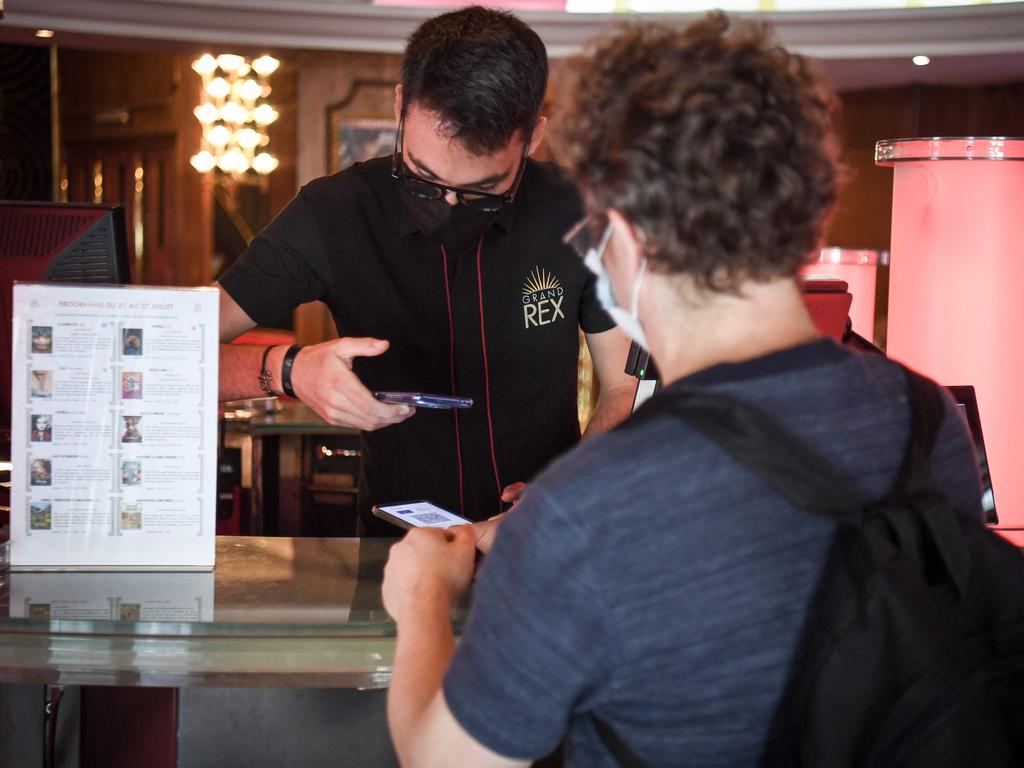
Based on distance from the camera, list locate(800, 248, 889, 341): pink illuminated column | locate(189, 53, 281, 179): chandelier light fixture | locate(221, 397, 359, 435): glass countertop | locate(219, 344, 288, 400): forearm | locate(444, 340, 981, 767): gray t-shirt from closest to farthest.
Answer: locate(444, 340, 981, 767): gray t-shirt, locate(219, 344, 288, 400): forearm, locate(800, 248, 889, 341): pink illuminated column, locate(221, 397, 359, 435): glass countertop, locate(189, 53, 281, 179): chandelier light fixture

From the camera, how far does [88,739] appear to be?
1544 mm

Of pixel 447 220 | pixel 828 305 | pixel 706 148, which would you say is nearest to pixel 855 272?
pixel 828 305

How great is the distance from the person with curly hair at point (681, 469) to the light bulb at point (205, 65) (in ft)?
25.0

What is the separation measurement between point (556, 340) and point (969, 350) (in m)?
1.43

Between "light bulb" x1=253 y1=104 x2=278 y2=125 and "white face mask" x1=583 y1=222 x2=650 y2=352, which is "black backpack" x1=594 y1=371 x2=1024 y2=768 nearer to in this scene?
"white face mask" x1=583 y1=222 x2=650 y2=352

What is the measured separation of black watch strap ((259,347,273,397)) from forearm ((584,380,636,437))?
0.63 m

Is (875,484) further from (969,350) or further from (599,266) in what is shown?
(969,350)

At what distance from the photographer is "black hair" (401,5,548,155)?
1842mm

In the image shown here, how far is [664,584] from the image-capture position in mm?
849

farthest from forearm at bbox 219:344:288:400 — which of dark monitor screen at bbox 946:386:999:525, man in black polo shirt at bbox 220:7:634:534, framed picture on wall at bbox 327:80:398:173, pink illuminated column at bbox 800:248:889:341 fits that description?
framed picture on wall at bbox 327:80:398:173

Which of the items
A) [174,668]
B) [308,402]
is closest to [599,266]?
[174,668]

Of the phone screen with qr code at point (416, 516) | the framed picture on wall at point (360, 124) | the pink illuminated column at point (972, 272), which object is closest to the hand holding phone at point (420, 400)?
the phone screen with qr code at point (416, 516)

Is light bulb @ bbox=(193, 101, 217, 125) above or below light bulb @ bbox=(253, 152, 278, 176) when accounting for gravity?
above

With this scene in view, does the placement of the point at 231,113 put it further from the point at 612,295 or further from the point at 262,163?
the point at 612,295
